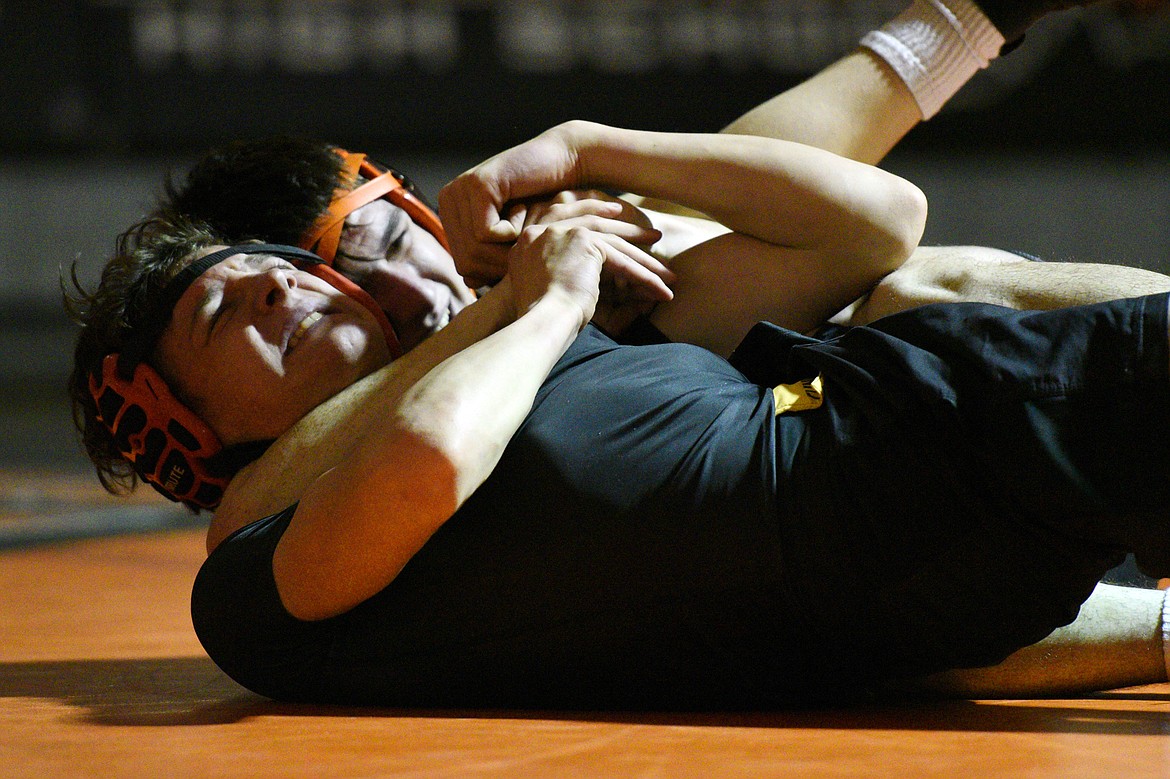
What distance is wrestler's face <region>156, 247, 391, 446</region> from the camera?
5.42 ft

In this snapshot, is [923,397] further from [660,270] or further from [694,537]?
[660,270]

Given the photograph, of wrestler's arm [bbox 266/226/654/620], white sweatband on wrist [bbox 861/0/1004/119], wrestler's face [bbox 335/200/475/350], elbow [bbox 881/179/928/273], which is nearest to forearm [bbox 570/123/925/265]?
elbow [bbox 881/179/928/273]

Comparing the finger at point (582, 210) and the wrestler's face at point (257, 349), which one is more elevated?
the finger at point (582, 210)

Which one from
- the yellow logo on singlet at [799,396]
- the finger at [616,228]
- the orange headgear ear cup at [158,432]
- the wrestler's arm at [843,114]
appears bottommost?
the orange headgear ear cup at [158,432]

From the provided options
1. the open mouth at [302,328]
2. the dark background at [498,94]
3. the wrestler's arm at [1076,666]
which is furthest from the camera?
the dark background at [498,94]

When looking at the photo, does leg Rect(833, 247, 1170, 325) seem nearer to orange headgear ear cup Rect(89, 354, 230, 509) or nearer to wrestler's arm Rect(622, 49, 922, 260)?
wrestler's arm Rect(622, 49, 922, 260)

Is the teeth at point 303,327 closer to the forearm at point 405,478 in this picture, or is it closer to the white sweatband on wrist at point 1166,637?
the forearm at point 405,478

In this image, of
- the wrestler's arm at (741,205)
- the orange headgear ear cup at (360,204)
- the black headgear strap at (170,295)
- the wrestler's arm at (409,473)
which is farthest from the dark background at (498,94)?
the wrestler's arm at (409,473)

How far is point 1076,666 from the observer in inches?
58.1

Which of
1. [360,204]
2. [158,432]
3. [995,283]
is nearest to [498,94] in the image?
[360,204]

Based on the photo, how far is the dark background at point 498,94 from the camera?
719 centimetres

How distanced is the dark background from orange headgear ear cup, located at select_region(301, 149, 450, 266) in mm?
5322

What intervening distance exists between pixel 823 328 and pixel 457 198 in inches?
20.4

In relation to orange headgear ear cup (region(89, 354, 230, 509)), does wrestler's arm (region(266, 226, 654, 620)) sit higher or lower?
higher
